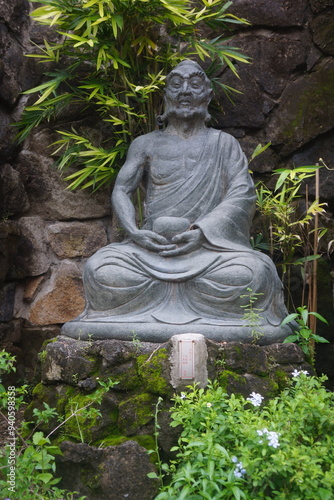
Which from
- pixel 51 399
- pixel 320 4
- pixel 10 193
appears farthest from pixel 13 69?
pixel 51 399

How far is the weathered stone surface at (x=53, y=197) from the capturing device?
6.13m

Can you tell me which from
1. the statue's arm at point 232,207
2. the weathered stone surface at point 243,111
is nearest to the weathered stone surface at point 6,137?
the weathered stone surface at point 243,111

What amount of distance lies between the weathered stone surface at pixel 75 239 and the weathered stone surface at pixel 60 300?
0.61 ft

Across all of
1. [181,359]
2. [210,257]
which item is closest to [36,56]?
[210,257]

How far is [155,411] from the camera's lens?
3566mm

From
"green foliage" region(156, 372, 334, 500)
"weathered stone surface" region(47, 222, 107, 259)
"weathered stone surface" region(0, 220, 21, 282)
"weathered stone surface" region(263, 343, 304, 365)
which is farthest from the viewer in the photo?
"weathered stone surface" region(47, 222, 107, 259)

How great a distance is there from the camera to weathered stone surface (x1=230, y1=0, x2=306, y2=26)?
20.8ft

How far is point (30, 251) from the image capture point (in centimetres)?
600

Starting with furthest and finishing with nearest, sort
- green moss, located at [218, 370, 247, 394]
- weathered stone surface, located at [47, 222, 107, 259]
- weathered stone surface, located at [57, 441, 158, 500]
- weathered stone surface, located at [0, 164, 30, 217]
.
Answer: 1. weathered stone surface, located at [47, 222, 107, 259]
2. weathered stone surface, located at [0, 164, 30, 217]
3. green moss, located at [218, 370, 247, 394]
4. weathered stone surface, located at [57, 441, 158, 500]

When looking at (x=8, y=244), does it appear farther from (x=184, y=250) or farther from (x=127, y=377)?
(x=127, y=377)

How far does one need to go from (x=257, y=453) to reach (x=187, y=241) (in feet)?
6.84

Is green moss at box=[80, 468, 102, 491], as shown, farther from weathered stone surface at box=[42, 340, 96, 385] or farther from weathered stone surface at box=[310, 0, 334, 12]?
weathered stone surface at box=[310, 0, 334, 12]

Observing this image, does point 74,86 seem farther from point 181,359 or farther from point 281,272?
point 181,359

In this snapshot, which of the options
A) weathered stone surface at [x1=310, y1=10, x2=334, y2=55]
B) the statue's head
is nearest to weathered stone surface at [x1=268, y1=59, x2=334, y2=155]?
weathered stone surface at [x1=310, y1=10, x2=334, y2=55]
